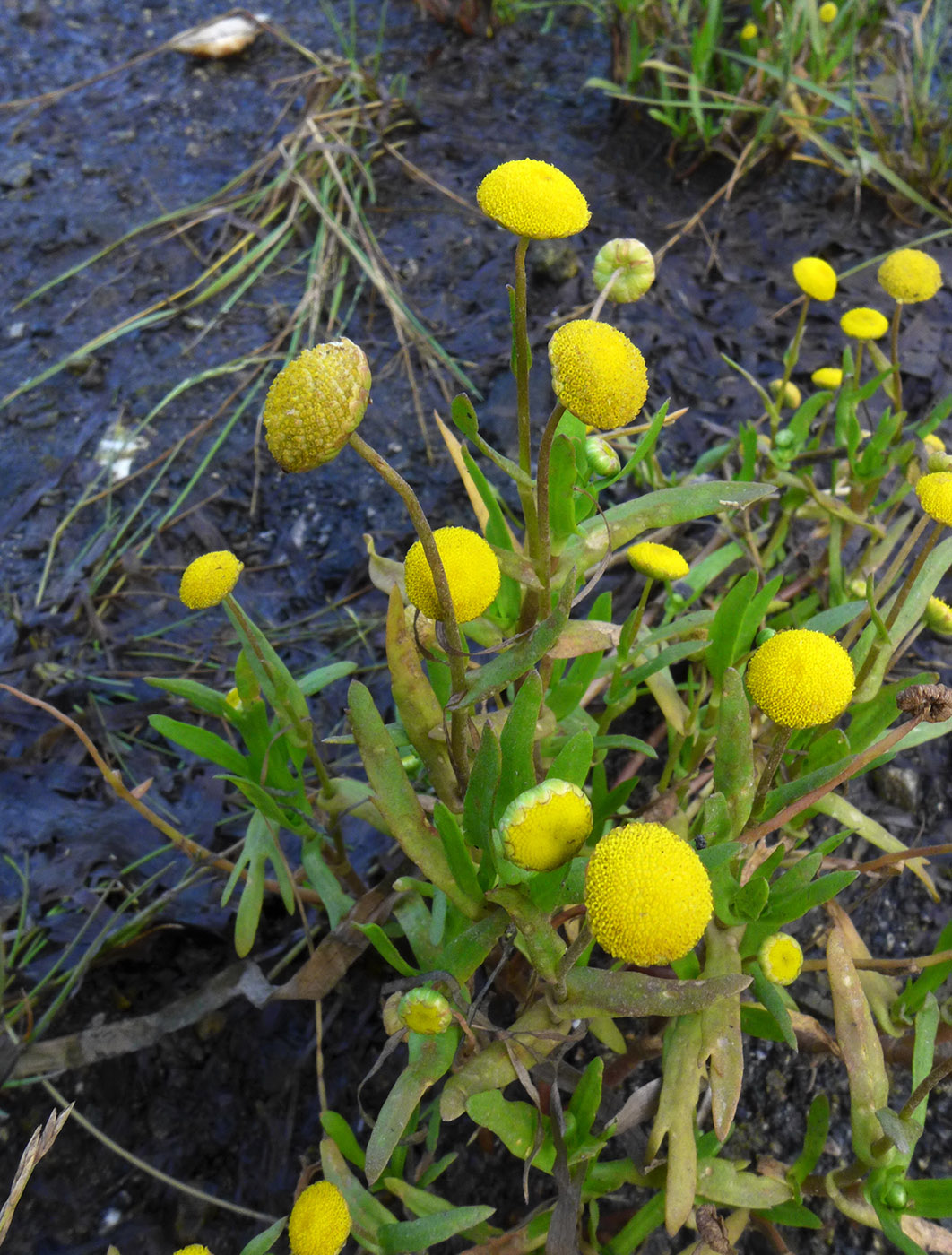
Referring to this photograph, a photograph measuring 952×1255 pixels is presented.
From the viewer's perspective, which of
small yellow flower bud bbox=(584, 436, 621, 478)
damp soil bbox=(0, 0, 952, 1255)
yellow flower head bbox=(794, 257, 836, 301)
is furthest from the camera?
yellow flower head bbox=(794, 257, 836, 301)

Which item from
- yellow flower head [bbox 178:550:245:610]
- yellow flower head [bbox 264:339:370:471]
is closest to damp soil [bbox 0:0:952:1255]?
yellow flower head [bbox 178:550:245:610]

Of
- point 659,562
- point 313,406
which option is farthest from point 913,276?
point 313,406

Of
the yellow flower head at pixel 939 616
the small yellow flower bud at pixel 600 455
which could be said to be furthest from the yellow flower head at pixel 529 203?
the yellow flower head at pixel 939 616

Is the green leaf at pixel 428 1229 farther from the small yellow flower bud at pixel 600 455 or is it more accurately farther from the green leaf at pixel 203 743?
the small yellow flower bud at pixel 600 455

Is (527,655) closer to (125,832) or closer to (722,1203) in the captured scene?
(722,1203)

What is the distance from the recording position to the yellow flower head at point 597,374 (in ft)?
3.64

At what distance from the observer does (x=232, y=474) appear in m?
2.68

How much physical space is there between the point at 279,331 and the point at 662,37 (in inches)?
72.1

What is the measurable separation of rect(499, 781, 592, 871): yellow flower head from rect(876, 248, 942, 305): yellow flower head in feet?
4.52

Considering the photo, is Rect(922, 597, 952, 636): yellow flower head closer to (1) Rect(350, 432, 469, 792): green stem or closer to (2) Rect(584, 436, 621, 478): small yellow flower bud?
(2) Rect(584, 436, 621, 478): small yellow flower bud

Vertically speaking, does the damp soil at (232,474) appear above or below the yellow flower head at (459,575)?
below

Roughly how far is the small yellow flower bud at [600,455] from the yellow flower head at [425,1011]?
2.66 feet

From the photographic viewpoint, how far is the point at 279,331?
118 inches

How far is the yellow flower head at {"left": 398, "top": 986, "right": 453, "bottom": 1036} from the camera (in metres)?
1.17
